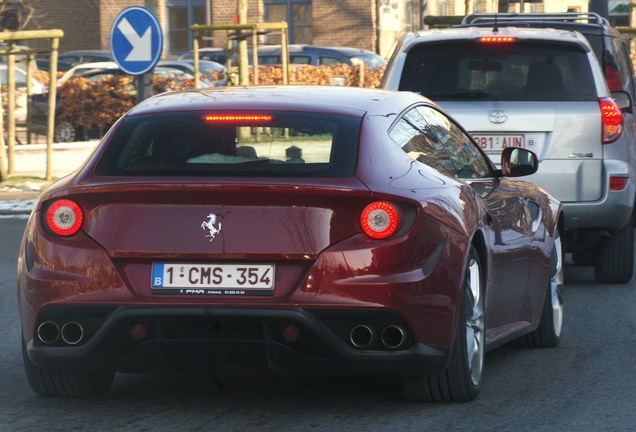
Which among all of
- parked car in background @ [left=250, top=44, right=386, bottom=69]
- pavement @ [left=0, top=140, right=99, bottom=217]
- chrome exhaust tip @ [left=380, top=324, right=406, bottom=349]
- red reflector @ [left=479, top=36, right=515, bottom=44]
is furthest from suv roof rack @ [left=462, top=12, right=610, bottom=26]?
parked car in background @ [left=250, top=44, right=386, bottom=69]

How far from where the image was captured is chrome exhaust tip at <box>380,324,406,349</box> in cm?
639

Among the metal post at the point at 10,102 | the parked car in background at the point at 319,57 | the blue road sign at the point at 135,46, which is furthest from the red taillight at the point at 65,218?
the parked car in background at the point at 319,57

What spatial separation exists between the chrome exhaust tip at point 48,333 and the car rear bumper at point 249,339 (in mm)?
40

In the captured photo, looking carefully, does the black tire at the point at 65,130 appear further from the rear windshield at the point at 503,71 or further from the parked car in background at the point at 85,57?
the rear windshield at the point at 503,71

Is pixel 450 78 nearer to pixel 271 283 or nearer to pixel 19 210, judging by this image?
pixel 271 283

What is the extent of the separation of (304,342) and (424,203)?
72 centimetres

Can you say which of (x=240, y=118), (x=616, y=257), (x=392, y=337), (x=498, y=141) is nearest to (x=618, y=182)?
(x=616, y=257)

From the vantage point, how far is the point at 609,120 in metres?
11.0

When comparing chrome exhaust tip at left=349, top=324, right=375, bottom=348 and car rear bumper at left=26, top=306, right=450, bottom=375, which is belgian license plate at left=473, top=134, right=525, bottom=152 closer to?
car rear bumper at left=26, top=306, right=450, bottom=375

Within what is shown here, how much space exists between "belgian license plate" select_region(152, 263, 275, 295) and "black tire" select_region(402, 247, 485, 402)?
2.87ft

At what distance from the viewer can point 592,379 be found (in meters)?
7.59

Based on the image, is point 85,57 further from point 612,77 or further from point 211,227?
point 211,227

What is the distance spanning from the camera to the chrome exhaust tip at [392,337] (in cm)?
639

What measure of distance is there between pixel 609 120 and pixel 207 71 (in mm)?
24336
